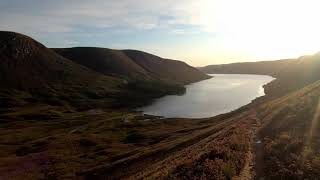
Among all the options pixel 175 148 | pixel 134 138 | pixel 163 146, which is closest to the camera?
pixel 175 148

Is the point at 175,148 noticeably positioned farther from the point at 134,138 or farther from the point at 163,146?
the point at 134,138

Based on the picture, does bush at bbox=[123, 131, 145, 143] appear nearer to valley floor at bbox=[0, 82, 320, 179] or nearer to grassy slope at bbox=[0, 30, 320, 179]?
valley floor at bbox=[0, 82, 320, 179]

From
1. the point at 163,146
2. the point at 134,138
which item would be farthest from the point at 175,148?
the point at 134,138

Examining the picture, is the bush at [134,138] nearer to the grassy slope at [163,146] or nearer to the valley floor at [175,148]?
the valley floor at [175,148]

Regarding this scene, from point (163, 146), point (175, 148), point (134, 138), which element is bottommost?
point (134, 138)

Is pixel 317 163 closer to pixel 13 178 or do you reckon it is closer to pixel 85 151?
pixel 13 178

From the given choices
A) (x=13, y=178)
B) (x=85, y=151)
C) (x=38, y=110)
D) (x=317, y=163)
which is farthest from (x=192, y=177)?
(x=38, y=110)

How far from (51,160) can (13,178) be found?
1763 cm

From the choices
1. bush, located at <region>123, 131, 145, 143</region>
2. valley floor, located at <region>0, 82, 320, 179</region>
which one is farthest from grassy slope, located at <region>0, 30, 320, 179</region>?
bush, located at <region>123, 131, 145, 143</region>

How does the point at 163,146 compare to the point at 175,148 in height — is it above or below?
below

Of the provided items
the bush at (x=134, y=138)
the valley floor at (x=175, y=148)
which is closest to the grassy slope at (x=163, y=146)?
the valley floor at (x=175, y=148)

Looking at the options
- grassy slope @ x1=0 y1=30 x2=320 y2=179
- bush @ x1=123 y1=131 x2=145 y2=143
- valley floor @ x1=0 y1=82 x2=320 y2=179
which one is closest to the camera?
valley floor @ x1=0 y1=82 x2=320 y2=179

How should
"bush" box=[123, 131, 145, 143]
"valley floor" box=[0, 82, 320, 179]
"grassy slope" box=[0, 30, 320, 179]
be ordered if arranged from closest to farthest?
"valley floor" box=[0, 82, 320, 179] < "grassy slope" box=[0, 30, 320, 179] < "bush" box=[123, 131, 145, 143]

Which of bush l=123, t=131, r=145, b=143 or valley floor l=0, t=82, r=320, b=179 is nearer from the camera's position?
valley floor l=0, t=82, r=320, b=179
